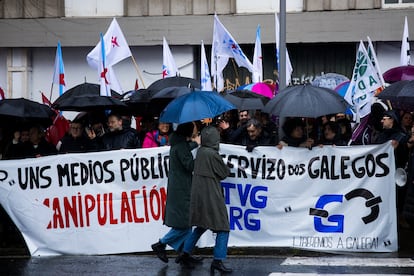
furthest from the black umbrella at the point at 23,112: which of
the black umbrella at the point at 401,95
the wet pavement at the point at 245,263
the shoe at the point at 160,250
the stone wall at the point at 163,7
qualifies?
the stone wall at the point at 163,7

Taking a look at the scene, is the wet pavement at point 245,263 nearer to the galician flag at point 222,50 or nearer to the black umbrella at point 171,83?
the black umbrella at point 171,83

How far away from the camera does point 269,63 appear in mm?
20156

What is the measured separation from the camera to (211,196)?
963 cm

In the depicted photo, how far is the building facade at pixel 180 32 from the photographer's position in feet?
63.7

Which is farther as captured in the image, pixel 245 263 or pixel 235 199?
pixel 235 199

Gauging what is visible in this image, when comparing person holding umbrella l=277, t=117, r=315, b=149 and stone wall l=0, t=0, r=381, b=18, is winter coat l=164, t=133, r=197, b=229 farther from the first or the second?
stone wall l=0, t=0, r=381, b=18

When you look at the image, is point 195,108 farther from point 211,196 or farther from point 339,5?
point 339,5

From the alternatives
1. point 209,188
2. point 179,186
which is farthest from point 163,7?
point 209,188

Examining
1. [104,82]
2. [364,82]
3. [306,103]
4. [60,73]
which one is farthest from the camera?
[60,73]

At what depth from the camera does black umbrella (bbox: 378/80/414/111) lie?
10875 millimetres

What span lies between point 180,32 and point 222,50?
5083mm

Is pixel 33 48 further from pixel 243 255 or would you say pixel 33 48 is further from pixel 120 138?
pixel 243 255

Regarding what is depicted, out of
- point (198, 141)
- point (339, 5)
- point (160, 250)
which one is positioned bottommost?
point (160, 250)

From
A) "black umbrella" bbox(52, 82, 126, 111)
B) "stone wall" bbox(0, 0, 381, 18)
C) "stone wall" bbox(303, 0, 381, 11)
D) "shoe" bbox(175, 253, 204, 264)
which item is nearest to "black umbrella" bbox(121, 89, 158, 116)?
"black umbrella" bbox(52, 82, 126, 111)
